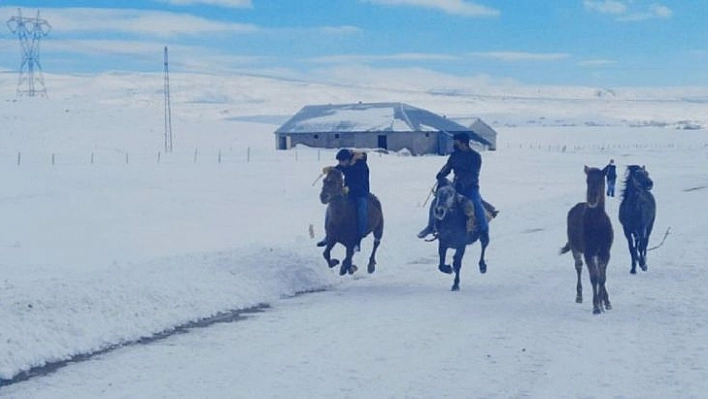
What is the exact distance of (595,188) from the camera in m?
13.7

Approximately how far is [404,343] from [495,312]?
2516 mm

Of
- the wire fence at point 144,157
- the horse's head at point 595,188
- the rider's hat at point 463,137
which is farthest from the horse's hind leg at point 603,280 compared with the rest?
the wire fence at point 144,157

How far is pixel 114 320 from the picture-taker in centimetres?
1190

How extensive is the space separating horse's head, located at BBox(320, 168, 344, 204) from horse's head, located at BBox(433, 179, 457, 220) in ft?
5.33

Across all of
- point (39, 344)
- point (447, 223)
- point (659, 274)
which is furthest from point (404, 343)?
point (659, 274)

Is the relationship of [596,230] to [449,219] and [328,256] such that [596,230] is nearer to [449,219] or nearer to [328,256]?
[449,219]

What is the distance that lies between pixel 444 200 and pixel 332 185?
74.5 inches

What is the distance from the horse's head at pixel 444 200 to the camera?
1595cm

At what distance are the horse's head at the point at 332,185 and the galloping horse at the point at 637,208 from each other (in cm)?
521

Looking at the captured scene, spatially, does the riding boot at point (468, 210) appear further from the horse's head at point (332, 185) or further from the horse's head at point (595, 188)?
the horse's head at point (595, 188)

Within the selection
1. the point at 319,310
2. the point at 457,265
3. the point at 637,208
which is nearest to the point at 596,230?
the point at 457,265

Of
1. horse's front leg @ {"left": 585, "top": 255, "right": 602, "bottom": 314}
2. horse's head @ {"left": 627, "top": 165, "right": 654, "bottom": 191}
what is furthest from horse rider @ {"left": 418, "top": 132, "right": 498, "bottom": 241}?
horse's head @ {"left": 627, "top": 165, "right": 654, "bottom": 191}

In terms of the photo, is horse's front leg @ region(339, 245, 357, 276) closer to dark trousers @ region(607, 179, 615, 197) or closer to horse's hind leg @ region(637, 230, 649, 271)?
horse's hind leg @ region(637, 230, 649, 271)

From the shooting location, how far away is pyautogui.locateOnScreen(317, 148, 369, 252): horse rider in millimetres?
17109
